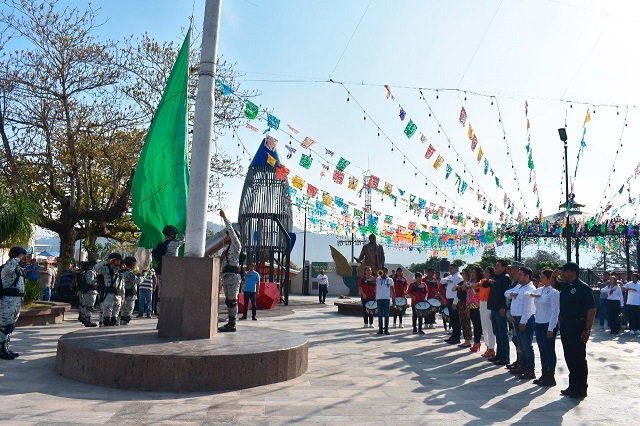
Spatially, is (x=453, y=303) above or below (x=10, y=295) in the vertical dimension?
below

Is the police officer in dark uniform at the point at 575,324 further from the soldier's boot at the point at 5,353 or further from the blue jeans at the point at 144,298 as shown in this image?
the blue jeans at the point at 144,298

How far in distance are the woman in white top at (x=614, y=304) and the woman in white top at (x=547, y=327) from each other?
9.77m

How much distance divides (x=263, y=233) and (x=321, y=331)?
9.01m

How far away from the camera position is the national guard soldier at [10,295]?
8719mm

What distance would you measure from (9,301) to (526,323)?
8.34 m

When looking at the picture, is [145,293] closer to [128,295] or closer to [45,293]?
[45,293]

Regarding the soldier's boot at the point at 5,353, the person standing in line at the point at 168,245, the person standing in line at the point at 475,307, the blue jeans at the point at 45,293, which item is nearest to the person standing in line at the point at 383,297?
the person standing in line at the point at 475,307

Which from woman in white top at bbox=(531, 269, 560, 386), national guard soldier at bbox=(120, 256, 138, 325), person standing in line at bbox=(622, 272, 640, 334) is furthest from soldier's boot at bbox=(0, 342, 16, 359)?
person standing in line at bbox=(622, 272, 640, 334)

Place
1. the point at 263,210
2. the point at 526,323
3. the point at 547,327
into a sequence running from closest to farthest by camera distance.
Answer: the point at 547,327
the point at 526,323
the point at 263,210

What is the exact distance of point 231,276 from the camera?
9.86 m

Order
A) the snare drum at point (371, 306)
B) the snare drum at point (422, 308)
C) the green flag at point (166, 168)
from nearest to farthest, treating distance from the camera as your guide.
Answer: the green flag at point (166, 168), the snare drum at point (422, 308), the snare drum at point (371, 306)

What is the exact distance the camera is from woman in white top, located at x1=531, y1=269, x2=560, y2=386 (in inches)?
322

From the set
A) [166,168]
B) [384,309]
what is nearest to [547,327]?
[384,309]

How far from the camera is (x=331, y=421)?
5797mm
